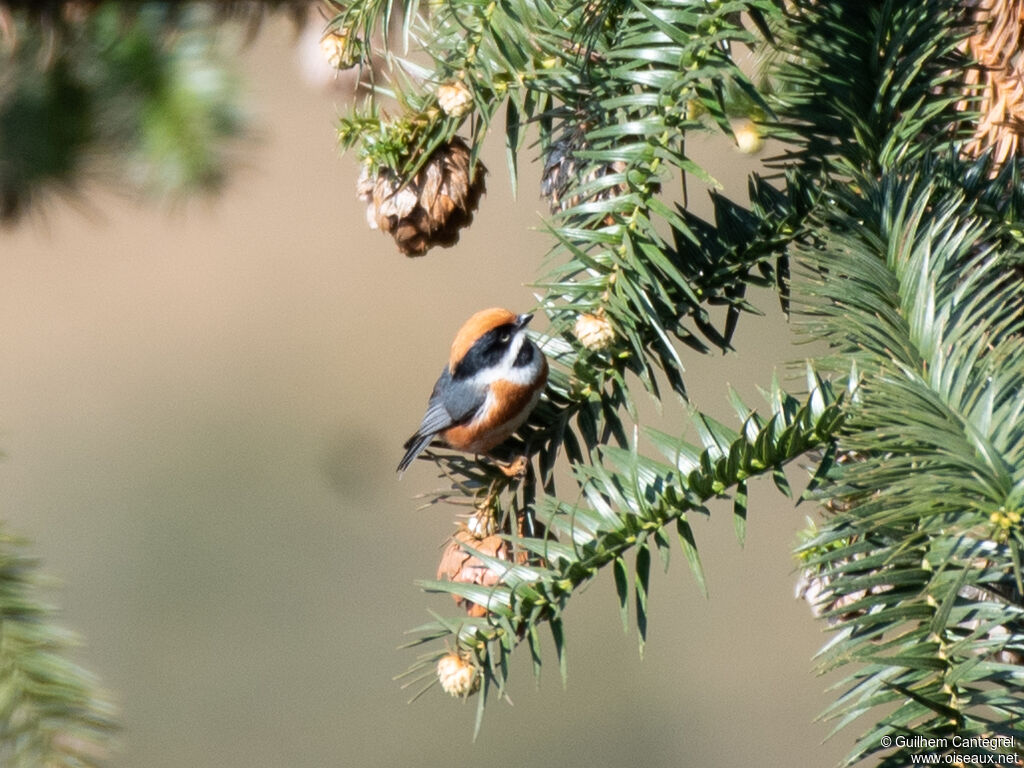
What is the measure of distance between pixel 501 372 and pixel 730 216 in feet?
2.09

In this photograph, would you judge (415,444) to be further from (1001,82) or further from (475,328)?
(1001,82)

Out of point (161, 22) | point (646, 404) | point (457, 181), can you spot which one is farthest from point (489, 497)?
point (646, 404)

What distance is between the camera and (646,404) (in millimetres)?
2693

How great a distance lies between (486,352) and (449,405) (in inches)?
7.4

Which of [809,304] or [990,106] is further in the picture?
[990,106]

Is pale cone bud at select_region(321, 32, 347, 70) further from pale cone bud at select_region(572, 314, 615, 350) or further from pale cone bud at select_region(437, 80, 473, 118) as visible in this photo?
pale cone bud at select_region(572, 314, 615, 350)

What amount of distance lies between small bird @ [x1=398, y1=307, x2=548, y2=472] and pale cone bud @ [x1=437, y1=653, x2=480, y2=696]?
0.30 metres

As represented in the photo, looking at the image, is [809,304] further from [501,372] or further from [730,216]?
[501,372]

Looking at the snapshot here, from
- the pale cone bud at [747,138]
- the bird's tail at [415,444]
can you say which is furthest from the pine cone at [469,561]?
the bird's tail at [415,444]

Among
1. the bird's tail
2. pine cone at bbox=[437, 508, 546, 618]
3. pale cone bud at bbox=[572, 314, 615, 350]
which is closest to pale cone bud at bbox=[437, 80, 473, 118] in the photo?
pale cone bud at bbox=[572, 314, 615, 350]

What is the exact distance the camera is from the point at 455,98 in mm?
752

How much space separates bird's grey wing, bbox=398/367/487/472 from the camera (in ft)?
4.60

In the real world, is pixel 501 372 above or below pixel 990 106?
above

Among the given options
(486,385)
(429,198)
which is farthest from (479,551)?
(486,385)
